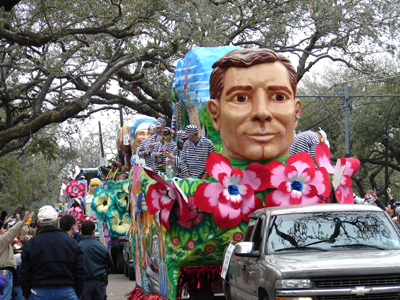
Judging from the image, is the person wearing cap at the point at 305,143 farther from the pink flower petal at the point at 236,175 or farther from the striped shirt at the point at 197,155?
the pink flower petal at the point at 236,175

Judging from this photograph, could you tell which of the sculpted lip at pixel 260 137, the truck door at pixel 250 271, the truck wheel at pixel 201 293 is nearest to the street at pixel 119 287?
the truck wheel at pixel 201 293

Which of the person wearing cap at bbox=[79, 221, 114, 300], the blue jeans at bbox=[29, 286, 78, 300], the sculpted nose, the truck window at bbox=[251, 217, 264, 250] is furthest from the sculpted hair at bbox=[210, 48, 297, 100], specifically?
the blue jeans at bbox=[29, 286, 78, 300]

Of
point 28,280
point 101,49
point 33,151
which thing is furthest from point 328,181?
point 33,151

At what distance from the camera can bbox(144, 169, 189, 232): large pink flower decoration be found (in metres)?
8.46

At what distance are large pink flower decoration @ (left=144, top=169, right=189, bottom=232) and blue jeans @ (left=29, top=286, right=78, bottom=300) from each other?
2.24m

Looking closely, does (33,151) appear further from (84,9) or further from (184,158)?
(184,158)

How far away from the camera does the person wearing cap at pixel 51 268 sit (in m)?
6.45

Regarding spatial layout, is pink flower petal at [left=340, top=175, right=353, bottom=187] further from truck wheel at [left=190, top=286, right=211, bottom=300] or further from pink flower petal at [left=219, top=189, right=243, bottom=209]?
truck wheel at [left=190, top=286, right=211, bottom=300]

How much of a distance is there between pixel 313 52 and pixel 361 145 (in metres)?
9.83

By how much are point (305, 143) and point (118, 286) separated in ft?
21.7

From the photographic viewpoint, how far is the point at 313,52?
25.7 m

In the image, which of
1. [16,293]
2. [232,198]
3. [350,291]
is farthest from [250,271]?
[16,293]

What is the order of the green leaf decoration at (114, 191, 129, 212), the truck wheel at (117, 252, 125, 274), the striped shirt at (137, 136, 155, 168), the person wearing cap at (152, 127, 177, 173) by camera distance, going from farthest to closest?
the truck wheel at (117, 252, 125, 274)
the green leaf decoration at (114, 191, 129, 212)
the striped shirt at (137, 136, 155, 168)
the person wearing cap at (152, 127, 177, 173)

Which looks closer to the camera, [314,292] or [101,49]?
[314,292]
